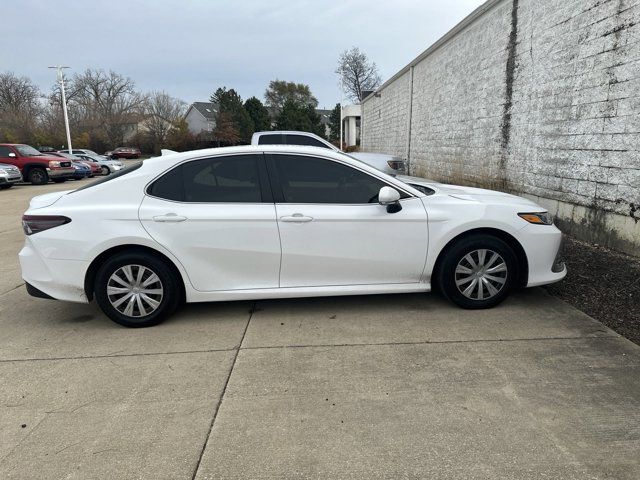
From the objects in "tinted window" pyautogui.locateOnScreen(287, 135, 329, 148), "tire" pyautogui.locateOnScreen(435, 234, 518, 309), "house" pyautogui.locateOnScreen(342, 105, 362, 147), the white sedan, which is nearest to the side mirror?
the white sedan

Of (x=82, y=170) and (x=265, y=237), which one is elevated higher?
(x=265, y=237)

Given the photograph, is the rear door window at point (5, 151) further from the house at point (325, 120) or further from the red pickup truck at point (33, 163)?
the house at point (325, 120)

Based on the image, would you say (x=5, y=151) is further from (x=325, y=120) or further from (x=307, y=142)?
(x=325, y=120)

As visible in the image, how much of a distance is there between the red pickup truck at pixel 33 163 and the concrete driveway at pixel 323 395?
18.5m

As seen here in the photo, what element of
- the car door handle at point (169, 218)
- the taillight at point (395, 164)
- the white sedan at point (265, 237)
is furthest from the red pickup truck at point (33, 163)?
the car door handle at point (169, 218)

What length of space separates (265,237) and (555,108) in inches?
216

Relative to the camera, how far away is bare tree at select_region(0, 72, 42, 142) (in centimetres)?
4922

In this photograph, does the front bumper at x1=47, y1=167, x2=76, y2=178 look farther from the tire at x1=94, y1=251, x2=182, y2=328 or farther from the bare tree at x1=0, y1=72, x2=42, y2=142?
the bare tree at x1=0, y1=72, x2=42, y2=142

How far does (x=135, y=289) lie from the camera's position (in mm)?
4035

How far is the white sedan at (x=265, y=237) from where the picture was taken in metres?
3.97

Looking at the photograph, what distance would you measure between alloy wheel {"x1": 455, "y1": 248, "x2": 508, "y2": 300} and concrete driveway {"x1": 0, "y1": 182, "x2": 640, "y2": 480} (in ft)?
0.75

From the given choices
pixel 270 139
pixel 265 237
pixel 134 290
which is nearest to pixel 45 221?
pixel 134 290

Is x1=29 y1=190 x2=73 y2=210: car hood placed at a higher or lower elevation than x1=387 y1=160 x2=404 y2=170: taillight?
lower

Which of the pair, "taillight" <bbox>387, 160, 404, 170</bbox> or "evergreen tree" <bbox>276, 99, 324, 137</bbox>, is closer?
"taillight" <bbox>387, 160, 404, 170</bbox>
